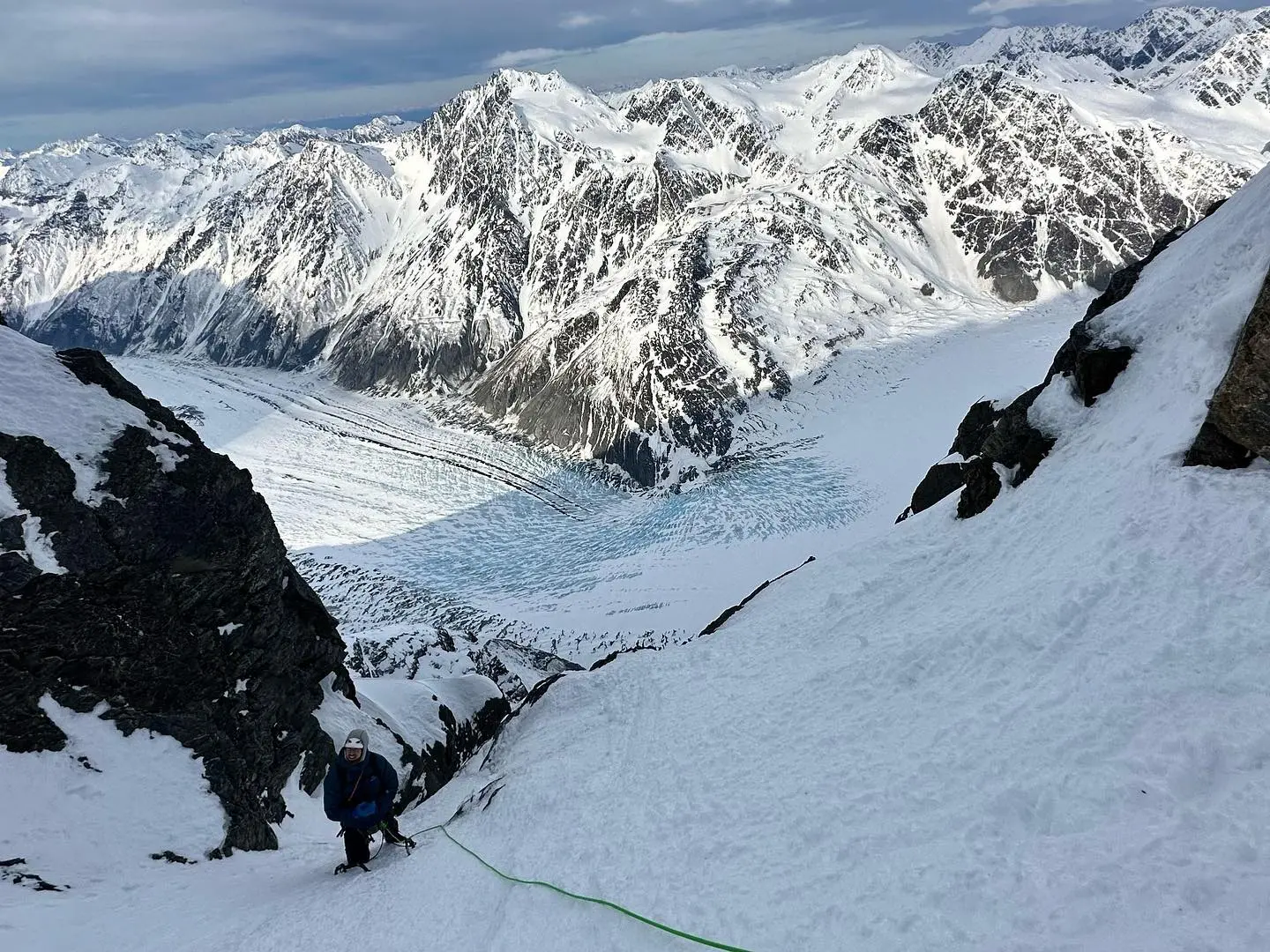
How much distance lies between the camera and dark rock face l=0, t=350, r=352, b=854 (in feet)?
59.7

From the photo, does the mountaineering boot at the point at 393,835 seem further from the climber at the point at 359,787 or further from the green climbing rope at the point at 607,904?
the green climbing rope at the point at 607,904

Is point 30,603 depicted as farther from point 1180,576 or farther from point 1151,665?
point 1180,576

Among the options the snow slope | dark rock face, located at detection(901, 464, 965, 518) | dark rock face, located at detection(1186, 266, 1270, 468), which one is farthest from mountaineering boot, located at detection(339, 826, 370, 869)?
the snow slope

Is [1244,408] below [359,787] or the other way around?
the other way around

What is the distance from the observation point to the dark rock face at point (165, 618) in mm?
18188

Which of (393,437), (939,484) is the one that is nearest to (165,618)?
(939,484)

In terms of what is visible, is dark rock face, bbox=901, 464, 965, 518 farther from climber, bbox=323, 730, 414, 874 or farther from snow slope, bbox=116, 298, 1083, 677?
snow slope, bbox=116, 298, 1083, 677

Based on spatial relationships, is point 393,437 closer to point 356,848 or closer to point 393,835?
point 393,835

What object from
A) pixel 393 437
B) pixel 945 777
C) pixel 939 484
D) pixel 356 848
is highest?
pixel 945 777

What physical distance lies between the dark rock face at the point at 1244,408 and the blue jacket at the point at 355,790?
17311mm

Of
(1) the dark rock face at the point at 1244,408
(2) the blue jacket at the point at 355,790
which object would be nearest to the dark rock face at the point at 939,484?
(1) the dark rock face at the point at 1244,408

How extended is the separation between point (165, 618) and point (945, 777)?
73.0 ft

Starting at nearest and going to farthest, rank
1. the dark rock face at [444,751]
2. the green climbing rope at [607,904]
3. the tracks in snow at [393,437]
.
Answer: the green climbing rope at [607,904]
the dark rock face at [444,751]
the tracks in snow at [393,437]

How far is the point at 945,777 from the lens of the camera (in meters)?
10.3
